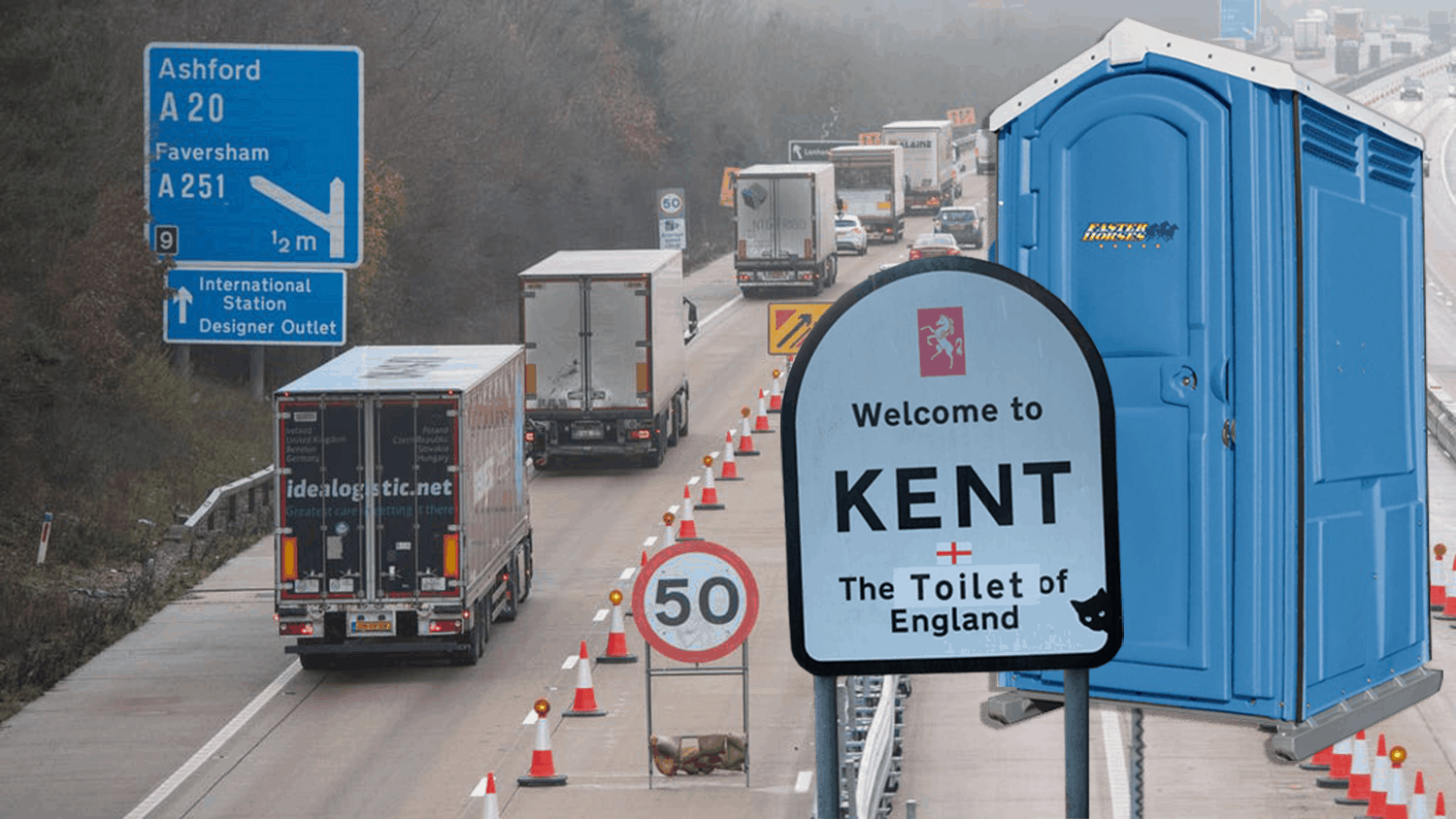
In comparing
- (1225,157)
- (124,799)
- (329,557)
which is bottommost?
(124,799)

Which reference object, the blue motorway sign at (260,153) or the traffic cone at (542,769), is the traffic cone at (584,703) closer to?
the traffic cone at (542,769)

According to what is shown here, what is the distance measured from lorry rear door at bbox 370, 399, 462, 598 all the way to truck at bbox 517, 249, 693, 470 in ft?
39.7

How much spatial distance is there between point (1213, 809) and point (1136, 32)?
1079cm

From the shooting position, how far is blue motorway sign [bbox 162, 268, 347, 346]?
21.6 m

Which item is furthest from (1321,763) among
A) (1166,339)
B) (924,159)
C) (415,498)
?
(924,159)

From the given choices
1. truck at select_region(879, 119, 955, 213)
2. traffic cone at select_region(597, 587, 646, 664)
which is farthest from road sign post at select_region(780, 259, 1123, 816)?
truck at select_region(879, 119, 955, 213)

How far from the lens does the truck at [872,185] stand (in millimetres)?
80625

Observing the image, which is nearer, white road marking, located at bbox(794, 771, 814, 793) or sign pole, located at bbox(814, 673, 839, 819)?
sign pole, located at bbox(814, 673, 839, 819)

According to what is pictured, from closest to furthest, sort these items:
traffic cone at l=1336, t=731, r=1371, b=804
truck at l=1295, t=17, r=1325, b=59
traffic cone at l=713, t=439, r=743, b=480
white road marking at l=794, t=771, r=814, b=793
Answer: traffic cone at l=1336, t=731, r=1371, b=804 < white road marking at l=794, t=771, r=814, b=793 < traffic cone at l=713, t=439, r=743, b=480 < truck at l=1295, t=17, r=1325, b=59

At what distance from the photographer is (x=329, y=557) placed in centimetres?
2328

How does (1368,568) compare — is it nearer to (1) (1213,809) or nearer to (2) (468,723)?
(1) (1213,809)

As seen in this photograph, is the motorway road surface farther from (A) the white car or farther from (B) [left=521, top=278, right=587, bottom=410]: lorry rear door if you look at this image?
(A) the white car

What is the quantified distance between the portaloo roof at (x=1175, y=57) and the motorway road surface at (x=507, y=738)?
25.0 ft

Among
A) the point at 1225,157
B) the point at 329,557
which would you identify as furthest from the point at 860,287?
the point at 329,557
